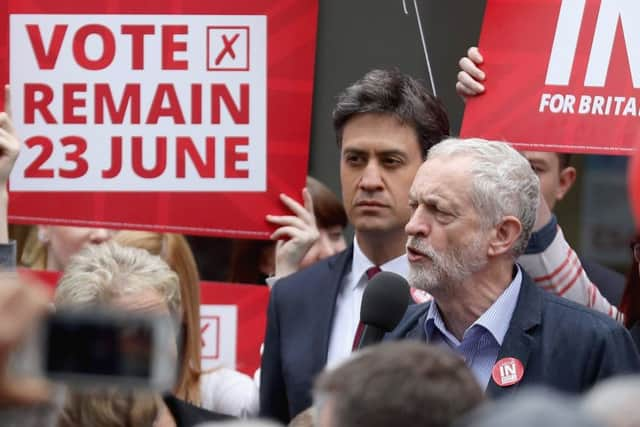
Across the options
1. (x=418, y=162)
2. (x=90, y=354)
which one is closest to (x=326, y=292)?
(x=418, y=162)

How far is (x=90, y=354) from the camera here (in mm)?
1754

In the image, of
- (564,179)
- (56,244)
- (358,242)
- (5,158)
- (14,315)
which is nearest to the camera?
(14,315)

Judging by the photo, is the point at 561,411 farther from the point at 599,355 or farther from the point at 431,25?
the point at 431,25

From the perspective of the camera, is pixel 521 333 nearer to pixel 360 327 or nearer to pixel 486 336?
pixel 486 336

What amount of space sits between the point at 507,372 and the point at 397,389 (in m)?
1.84

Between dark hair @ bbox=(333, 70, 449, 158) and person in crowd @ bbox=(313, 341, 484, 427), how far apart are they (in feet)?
9.08

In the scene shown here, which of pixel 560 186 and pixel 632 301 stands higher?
pixel 560 186

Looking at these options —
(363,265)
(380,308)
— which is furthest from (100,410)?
(363,265)

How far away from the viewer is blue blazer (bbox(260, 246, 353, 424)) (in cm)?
473

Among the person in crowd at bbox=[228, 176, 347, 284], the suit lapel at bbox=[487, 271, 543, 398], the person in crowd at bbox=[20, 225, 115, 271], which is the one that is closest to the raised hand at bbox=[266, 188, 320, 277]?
the person in crowd at bbox=[228, 176, 347, 284]

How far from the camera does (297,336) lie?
4.82 meters

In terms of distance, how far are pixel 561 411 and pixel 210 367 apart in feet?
12.1

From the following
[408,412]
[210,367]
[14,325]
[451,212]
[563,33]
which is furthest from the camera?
[210,367]

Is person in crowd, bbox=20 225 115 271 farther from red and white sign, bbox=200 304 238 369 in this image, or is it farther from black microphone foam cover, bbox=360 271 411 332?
black microphone foam cover, bbox=360 271 411 332
